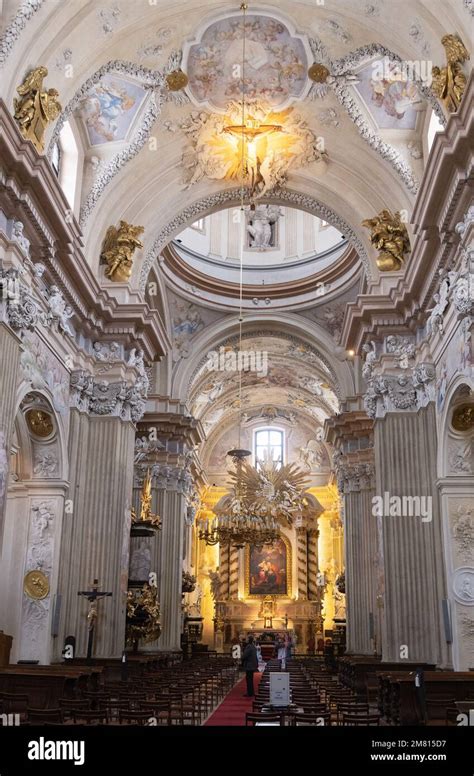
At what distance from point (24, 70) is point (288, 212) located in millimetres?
16507

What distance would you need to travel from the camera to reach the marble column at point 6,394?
35.0 feet

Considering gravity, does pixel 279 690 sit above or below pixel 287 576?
below

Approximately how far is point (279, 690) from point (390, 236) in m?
9.78

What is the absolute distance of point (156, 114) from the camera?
15.3 meters

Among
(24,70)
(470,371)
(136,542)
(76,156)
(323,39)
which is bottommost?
(136,542)

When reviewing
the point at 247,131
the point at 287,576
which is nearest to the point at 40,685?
the point at 247,131

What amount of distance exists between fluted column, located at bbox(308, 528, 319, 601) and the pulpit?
2415 centimetres

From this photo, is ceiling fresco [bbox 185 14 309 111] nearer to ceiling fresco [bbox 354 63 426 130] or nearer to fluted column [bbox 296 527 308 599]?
ceiling fresco [bbox 354 63 426 130]

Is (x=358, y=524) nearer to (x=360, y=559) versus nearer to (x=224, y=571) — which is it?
(x=360, y=559)

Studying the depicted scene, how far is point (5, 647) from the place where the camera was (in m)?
11.9

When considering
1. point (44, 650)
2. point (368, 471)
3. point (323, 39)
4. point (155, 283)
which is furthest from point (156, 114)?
point (368, 471)

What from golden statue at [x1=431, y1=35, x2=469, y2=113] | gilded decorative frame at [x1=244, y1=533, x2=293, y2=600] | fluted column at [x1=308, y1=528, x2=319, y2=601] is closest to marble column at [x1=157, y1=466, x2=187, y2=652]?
gilded decorative frame at [x1=244, y1=533, x2=293, y2=600]
